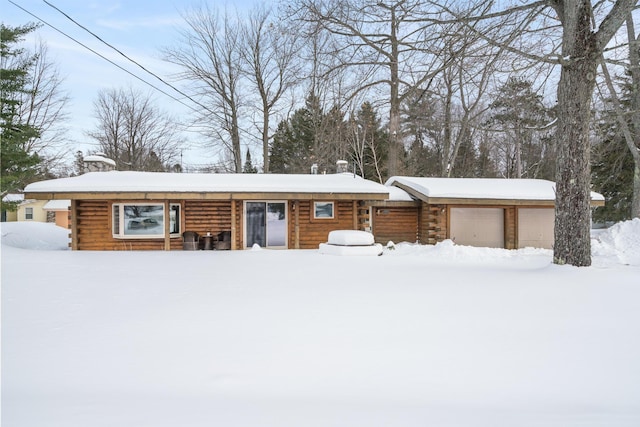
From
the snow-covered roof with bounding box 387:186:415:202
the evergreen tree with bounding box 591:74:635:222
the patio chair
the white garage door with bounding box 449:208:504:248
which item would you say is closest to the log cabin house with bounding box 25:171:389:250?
the patio chair

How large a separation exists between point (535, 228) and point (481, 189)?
2.73 m

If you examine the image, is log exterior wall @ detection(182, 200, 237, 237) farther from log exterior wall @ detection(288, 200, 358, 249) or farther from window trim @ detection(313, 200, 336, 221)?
window trim @ detection(313, 200, 336, 221)

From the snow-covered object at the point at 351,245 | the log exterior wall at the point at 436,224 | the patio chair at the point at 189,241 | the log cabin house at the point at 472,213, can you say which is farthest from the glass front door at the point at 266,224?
the log exterior wall at the point at 436,224

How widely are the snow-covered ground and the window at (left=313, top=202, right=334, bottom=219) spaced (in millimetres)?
7073

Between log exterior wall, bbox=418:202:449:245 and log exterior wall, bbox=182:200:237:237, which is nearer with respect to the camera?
log exterior wall, bbox=182:200:237:237

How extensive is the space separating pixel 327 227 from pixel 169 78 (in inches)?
638

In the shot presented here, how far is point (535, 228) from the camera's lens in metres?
14.4

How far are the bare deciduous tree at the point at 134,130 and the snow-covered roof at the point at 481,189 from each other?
22.1 m

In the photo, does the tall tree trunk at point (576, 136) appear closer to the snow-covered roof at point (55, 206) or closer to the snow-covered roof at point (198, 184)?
the snow-covered roof at point (198, 184)

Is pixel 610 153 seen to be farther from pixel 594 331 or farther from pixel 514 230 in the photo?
pixel 594 331

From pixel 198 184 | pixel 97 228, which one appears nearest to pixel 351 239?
pixel 198 184

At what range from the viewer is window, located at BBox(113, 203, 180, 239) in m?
12.4

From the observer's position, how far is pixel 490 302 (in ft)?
16.4

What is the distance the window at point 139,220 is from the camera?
12.4m
